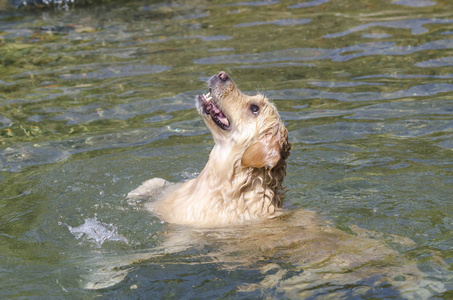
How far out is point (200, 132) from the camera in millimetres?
9039

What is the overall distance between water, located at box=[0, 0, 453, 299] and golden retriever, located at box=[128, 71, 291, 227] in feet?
0.95

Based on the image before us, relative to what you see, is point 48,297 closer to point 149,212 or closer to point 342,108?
point 149,212

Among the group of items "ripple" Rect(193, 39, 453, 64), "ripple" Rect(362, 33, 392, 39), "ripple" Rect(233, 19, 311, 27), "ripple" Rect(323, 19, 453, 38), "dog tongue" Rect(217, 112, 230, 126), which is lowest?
"dog tongue" Rect(217, 112, 230, 126)

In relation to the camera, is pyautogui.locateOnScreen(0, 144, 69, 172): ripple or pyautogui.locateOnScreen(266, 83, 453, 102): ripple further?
pyautogui.locateOnScreen(266, 83, 453, 102): ripple

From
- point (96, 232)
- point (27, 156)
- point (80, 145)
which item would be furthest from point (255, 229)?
point (27, 156)

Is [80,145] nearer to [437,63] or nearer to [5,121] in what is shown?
[5,121]

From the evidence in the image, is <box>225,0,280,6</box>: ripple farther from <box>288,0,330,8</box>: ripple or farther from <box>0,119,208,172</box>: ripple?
<box>0,119,208,172</box>: ripple

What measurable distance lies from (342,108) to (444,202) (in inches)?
129

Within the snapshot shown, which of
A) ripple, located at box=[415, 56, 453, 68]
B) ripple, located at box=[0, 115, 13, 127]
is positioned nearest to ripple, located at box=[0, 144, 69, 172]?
ripple, located at box=[0, 115, 13, 127]

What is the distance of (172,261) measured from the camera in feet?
17.9

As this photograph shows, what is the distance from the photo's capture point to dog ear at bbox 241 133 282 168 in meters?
6.10

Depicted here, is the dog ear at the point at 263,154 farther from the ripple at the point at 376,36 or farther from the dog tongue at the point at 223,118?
the ripple at the point at 376,36

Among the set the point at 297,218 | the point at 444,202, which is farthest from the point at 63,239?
the point at 444,202

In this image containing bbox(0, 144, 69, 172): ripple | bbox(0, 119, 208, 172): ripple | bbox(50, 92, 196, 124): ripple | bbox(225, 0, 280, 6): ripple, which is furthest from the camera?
bbox(225, 0, 280, 6): ripple
